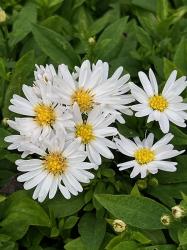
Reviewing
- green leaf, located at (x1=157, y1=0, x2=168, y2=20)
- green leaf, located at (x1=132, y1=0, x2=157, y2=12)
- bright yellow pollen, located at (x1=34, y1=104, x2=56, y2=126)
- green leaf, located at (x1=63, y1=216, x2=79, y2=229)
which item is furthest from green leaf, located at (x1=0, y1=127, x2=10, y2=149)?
green leaf, located at (x1=132, y1=0, x2=157, y2=12)

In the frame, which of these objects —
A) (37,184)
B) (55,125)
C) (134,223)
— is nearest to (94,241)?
(134,223)

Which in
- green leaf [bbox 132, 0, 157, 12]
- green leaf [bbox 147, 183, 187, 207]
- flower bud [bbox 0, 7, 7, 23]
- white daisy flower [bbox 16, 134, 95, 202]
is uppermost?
flower bud [bbox 0, 7, 7, 23]

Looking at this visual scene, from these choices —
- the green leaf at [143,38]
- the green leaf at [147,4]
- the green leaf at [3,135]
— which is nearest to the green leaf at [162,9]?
the green leaf at [143,38]

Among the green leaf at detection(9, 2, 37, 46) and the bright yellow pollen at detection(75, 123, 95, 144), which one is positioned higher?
the green leaf at detection(9, 2, 37, 46)

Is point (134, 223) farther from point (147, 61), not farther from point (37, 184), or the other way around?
point (147, 61)

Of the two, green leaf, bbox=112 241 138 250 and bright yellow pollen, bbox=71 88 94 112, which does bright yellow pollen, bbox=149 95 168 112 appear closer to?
bright yellow pollen, bbox=71 88 94 112

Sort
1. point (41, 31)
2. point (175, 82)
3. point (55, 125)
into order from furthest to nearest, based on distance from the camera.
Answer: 1. point (41, 31)
2. point (175, 82)
3. point (55, 125)
